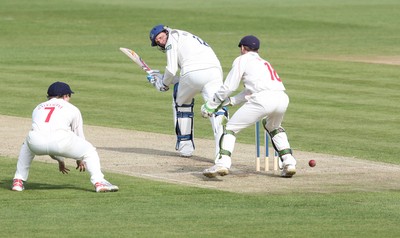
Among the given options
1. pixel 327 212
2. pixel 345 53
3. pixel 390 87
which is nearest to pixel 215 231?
pixel 327 212

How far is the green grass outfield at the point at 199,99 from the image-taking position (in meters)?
11.8

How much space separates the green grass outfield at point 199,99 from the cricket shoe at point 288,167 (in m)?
1.23

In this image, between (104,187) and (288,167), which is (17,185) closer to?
(104,187)

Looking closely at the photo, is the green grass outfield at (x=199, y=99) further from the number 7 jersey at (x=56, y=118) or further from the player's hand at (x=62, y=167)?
the number 7 jersey at (x=56, y=118)

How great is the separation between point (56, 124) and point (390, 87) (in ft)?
44.2

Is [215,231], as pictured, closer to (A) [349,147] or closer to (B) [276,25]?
(A) [349,147]

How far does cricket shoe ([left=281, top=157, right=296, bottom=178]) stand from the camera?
1463 centimetres

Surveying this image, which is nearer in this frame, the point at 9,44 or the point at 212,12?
the point at 9,44

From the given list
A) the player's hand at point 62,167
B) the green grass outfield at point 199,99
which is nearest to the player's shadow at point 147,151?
the green grass outfield at point 199,99

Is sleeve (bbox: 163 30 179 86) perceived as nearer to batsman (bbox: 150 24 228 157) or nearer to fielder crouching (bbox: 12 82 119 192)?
batsman (bbox: 150 24 228 157)

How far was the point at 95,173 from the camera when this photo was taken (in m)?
13.4

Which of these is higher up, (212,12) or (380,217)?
(212,12)

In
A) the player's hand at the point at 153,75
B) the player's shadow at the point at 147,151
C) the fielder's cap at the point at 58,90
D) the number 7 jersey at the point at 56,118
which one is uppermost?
the player's hand at the point at 153,75

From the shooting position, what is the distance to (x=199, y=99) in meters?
24.1
